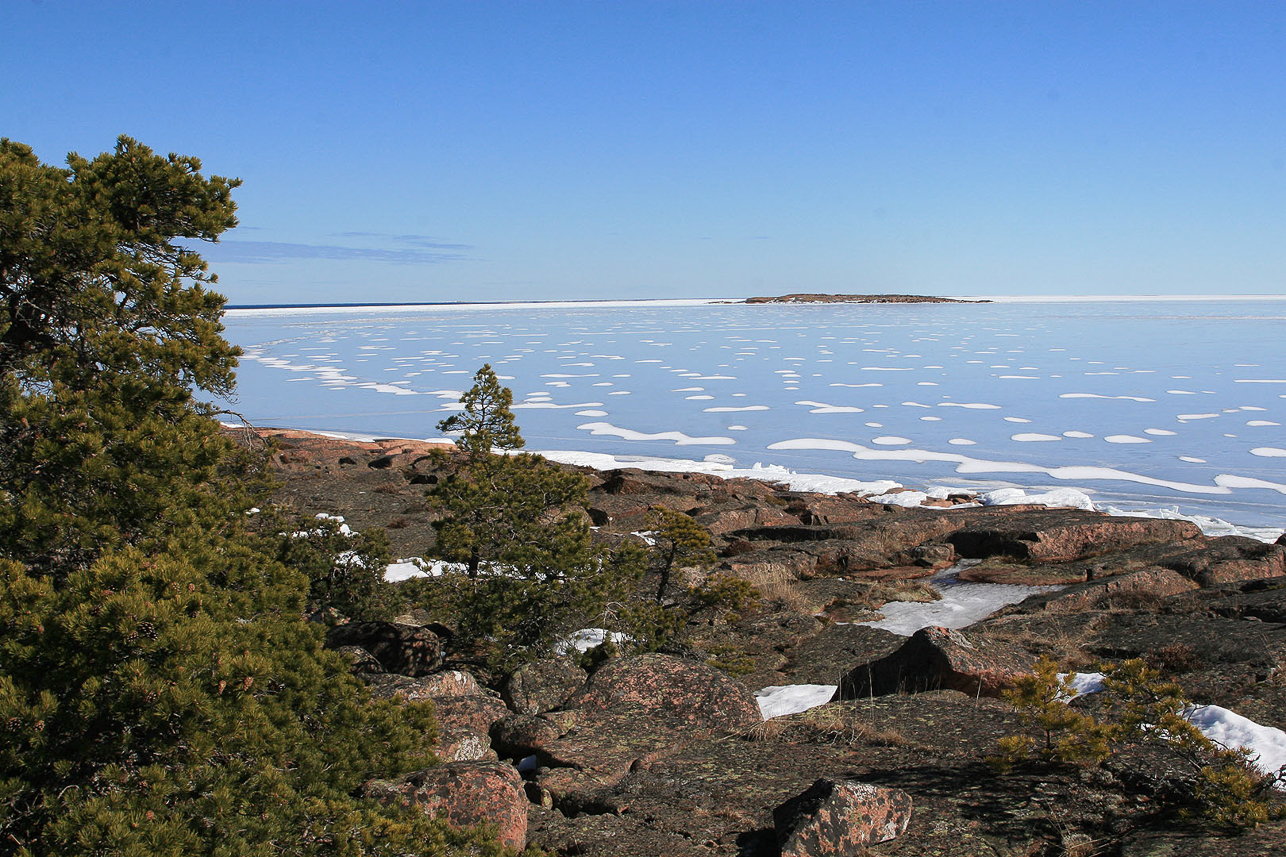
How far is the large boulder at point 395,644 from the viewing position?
7.91m

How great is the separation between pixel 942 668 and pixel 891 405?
24609mm

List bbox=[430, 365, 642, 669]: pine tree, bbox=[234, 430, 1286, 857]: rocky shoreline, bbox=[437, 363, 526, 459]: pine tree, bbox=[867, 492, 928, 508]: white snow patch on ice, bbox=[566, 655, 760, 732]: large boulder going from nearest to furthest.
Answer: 1. bbox=[234, 430, 1286, 857]: rocky shoreline
2. bbox=[566, 655, 760, 732]: large boulder
3. bbox=[430, 365, 642, 669]: pine tree
4. bbox=[437, 363, 526, 459]: pine tree
5. bbox=[867, 492, 928, 508]: white snow patch on ice

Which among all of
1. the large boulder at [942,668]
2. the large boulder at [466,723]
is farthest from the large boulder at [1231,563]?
the large boulder at [466,723]

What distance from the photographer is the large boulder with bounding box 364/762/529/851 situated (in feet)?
13.9

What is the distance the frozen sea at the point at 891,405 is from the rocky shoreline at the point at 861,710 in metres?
6.31

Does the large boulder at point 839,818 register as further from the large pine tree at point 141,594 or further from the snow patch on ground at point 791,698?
the snow patch on ground at point 791,698

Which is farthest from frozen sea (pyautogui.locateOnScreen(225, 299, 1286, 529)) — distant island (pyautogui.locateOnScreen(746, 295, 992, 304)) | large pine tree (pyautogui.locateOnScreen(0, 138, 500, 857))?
distant island (pyautogui.locateOnScreen(746, 295, 992, 304))

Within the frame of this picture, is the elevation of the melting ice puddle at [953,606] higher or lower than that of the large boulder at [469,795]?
lower

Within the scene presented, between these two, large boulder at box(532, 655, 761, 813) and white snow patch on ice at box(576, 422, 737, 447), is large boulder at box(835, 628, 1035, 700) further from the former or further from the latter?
white snow patch on ice at box(576, 422, 737, 447)

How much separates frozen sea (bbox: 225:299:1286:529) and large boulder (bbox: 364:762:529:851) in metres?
15.2

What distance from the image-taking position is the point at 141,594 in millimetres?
2867

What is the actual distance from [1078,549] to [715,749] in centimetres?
943

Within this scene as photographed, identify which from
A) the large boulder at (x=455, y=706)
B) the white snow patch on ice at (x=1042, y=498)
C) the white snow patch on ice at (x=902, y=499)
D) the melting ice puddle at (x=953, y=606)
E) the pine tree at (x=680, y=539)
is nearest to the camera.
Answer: the large boulder at (x=455, y=706)

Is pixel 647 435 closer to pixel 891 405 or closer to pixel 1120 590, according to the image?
pixel 891 405
